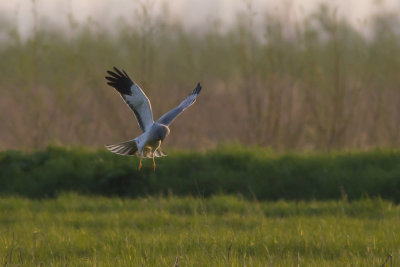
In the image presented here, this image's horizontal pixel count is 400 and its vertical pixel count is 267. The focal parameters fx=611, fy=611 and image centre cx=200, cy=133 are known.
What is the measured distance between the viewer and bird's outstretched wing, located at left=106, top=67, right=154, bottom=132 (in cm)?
555

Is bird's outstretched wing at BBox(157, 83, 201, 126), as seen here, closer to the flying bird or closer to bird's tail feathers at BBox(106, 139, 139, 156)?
the flying bird

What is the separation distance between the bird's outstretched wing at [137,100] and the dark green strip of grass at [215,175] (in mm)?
2982

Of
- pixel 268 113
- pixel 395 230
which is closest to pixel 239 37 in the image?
pixel 268 113

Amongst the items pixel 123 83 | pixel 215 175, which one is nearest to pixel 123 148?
pixel 123 83

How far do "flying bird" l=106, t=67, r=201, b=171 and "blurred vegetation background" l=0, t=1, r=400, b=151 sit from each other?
5.12 meters

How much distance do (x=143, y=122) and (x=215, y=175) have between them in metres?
3.65

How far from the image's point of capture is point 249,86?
1116cm

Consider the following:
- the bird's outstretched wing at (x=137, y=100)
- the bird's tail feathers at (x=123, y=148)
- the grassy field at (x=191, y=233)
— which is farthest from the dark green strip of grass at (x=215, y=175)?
the bird's outstretched wing at (x=137, y=100)

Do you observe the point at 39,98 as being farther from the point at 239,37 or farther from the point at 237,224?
the point at 237,224

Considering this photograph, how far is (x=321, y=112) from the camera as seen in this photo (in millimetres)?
11281

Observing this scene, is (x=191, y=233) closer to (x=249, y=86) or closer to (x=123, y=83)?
(x=123, y=83)

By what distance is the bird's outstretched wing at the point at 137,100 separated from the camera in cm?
555

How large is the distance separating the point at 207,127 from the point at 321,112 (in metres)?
3.19

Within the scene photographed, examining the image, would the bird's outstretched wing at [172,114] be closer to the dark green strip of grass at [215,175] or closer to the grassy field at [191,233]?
the grassy field at [191,233]
